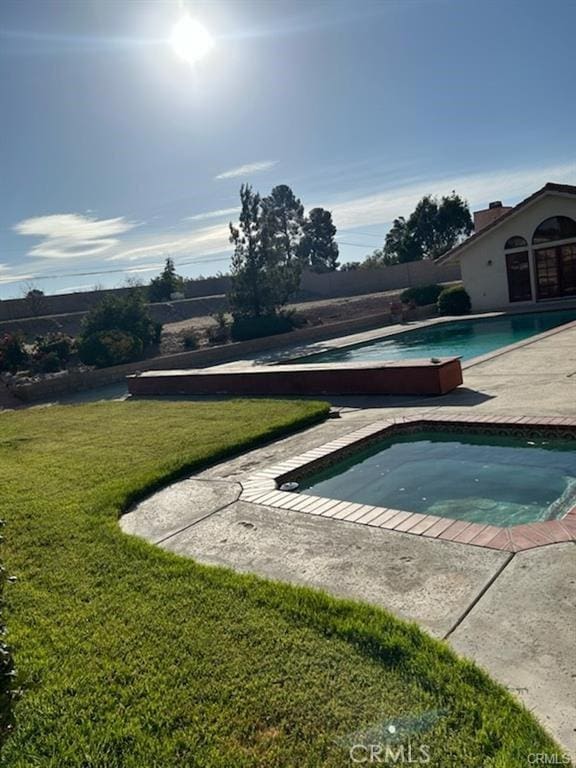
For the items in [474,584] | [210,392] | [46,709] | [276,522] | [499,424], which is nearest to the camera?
[46,709]

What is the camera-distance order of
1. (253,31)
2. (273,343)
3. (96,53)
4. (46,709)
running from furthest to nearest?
(273,343), (96,53), (253,31), (46,709)

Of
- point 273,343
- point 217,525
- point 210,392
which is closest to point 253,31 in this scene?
point 210,392

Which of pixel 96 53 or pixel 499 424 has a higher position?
pixel 96 53

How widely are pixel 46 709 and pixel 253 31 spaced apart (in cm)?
1138

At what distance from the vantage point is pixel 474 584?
333 centimetres

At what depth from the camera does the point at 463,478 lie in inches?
232

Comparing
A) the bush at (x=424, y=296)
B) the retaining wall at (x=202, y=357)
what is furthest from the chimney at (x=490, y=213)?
the retaining wall at (x=202, y=357)

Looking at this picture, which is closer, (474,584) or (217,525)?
(474,584)

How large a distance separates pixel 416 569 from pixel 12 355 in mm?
20020

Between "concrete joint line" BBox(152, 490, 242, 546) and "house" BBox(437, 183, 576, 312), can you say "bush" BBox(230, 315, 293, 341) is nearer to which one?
"house" BBox(437, 183, 576, 312)

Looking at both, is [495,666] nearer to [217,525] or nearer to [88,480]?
[217,525]

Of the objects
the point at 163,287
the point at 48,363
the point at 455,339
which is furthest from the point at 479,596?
the point at 163,287

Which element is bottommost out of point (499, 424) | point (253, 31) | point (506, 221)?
point (499, 424)

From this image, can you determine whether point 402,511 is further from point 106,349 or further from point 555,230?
point 555,230
